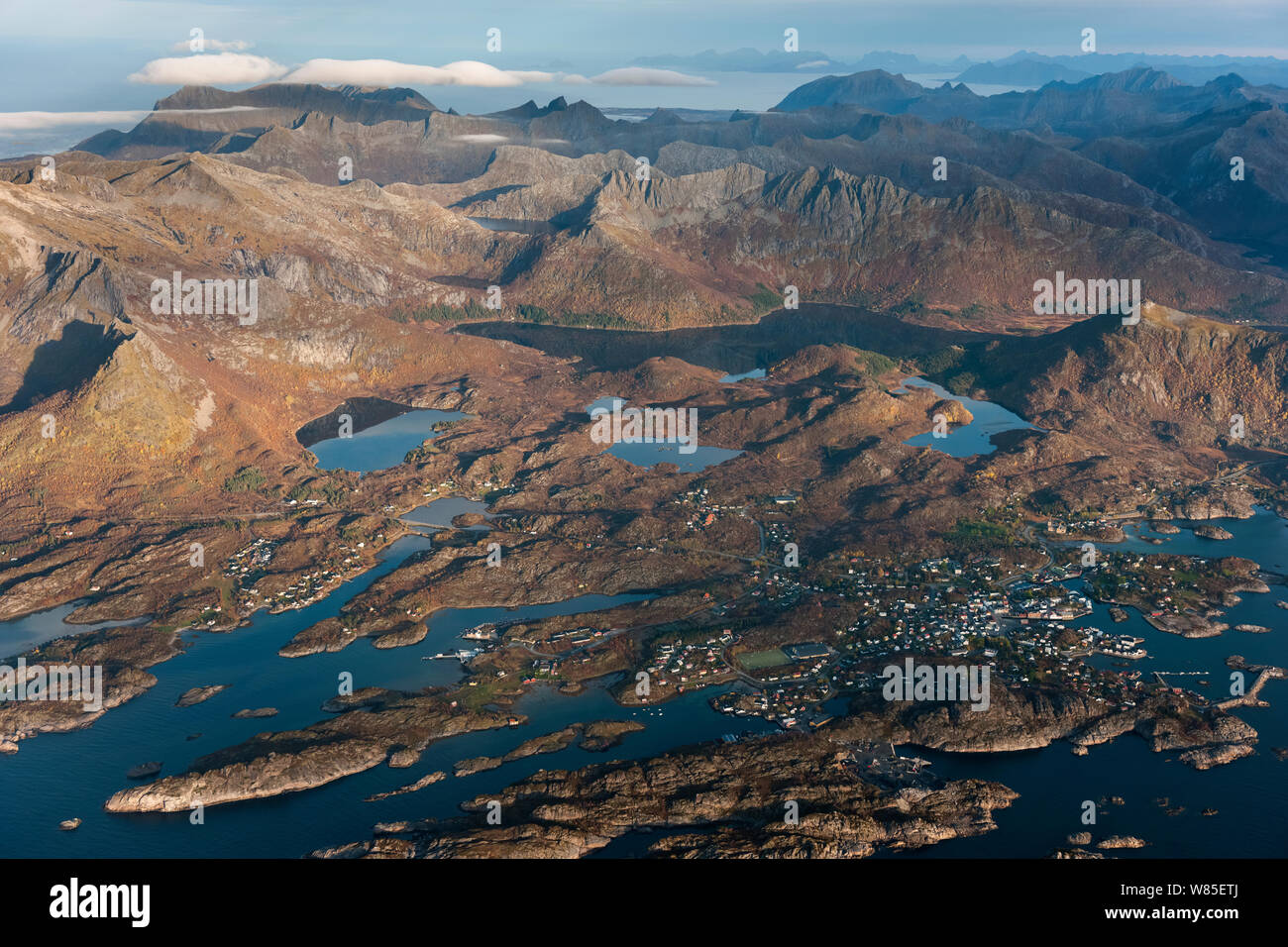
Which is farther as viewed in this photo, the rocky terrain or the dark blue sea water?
the dark blue sea water

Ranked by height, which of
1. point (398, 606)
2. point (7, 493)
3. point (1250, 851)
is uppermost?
point (7, 493)

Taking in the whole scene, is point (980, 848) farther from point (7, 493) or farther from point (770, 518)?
point (7, 493)

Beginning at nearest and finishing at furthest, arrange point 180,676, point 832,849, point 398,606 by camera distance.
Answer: point 832,849 < point 180,676 < point 398,606

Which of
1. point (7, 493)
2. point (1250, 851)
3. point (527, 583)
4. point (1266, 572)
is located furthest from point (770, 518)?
point (7, 493)

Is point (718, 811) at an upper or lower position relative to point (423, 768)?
lower

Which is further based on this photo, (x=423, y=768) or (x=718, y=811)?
(x=423, y=768)

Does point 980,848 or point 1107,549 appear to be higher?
point 1107,549

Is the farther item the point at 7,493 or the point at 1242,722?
the point at 7,493

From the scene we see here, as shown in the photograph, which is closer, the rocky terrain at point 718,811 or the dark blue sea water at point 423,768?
the rocky terrain at point 718,811

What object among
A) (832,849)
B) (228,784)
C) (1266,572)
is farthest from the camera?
(1266,572)
